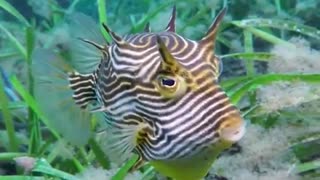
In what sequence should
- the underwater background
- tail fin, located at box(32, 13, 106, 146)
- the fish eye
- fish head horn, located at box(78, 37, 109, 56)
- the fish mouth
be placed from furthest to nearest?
1. the underwater background
2. tail fin, located at box(32, 13, 106, 146)
3. fish head horn, located at box(78, 37, 109, 56)
4. the fish eye
5. the fish mouth

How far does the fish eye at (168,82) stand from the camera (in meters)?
2.31

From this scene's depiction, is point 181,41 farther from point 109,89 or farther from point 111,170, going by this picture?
point 111,170

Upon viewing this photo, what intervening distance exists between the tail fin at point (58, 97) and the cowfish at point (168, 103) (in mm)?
350

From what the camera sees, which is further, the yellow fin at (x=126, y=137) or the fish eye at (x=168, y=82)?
the yellow fin at (x=126, y=137)

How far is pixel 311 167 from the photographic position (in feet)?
10.2

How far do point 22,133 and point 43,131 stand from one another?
0.52 ft

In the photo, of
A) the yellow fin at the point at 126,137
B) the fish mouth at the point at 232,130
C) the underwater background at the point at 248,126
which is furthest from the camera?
the underwater background at the point at 248,126

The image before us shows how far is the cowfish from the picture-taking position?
87.6 inches

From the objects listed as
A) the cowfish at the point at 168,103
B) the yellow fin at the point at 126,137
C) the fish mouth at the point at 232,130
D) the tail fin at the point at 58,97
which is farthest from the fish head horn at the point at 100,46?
the fish mouth at the point at 232,130

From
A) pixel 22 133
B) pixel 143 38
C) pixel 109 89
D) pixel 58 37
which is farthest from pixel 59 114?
pixel 58 37

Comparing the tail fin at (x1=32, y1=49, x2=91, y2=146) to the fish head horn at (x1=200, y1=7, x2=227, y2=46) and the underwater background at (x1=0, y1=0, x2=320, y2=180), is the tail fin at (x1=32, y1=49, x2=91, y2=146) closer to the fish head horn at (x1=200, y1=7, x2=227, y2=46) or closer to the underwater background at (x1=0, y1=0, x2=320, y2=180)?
the underwater background at (x1=0, y1=0, x2=320, y2=180)

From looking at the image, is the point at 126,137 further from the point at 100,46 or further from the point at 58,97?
the point at 58,97

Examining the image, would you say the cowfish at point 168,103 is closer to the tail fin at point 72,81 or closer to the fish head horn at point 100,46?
the fish head horn at point 100,46

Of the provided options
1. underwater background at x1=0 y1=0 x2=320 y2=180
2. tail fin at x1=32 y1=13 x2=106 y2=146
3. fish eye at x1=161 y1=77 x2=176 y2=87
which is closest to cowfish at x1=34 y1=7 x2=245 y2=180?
fish eye at x1=161 y1=77 x2=176 y2=87
